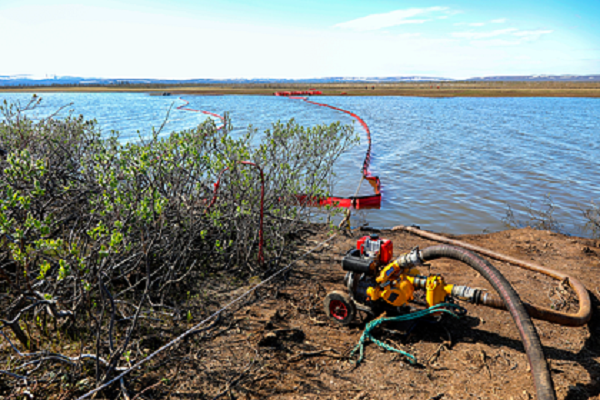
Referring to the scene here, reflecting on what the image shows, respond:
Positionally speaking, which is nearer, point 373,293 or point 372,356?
point 372,356

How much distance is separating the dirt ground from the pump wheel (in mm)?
131

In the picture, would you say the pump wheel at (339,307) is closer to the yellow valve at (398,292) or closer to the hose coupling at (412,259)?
the yellow valve at (398,292)

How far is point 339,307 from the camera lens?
5.24 meters

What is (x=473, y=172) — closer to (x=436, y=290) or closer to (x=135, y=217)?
(x=436, y=290)

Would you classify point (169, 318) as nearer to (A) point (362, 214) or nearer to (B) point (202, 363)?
(B) point (202, 363)

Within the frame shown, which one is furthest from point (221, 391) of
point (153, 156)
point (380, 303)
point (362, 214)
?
point (362, 214)

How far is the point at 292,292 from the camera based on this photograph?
6.16m

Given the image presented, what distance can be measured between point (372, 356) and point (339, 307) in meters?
0.92

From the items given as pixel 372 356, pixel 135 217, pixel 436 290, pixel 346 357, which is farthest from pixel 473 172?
pixel 135 217

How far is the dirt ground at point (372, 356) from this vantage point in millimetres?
3936

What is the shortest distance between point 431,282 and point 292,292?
2511mm

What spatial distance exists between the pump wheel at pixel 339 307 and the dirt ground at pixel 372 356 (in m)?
0.13

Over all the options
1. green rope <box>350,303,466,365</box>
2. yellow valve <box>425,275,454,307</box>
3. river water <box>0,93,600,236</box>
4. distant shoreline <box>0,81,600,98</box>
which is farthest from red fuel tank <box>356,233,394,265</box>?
distant shoreline <box>0,81,600,98</box>

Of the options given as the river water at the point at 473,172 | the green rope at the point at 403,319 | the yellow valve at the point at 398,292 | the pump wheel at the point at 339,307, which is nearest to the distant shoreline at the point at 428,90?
the river water at the point at 473,172
